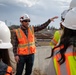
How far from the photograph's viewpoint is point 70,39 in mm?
2320

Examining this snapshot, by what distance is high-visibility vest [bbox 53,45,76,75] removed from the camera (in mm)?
2234

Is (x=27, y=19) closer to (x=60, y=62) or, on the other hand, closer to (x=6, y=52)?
(x=6, y=52)

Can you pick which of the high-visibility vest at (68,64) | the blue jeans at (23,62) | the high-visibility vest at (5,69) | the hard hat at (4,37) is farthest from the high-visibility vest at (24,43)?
the high-visibility vest at (68,64)

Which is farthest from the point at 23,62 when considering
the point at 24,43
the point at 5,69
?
the point at 5,69

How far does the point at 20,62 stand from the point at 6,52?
3712 mm

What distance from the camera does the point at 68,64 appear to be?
2.26m

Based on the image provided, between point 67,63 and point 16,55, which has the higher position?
point 67,63

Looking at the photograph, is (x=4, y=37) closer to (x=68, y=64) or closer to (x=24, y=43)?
(x=68, y=64)

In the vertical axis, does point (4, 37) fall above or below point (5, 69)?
above

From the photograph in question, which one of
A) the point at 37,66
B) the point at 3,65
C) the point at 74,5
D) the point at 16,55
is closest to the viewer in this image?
the point at 74,5

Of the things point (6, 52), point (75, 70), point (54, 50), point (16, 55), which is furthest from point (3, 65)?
point (16, 55)

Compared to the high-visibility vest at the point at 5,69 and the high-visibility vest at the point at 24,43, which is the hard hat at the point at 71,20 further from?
the high-visibility vest at the point at 24,43

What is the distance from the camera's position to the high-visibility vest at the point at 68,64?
7.33 ft

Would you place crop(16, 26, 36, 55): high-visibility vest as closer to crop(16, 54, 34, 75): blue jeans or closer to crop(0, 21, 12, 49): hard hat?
crop(16, 54, 34, 75): blue jeans
